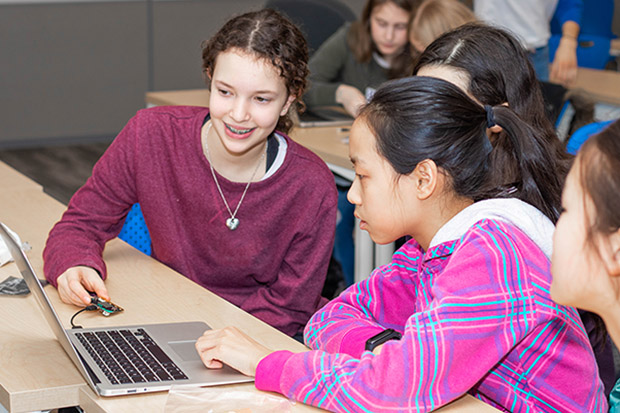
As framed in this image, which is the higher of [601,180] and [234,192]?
[601,180]

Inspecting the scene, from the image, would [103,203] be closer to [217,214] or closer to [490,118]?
[217,214]

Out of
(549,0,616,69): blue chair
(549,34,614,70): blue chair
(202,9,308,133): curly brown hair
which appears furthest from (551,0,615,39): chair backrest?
(202,9,308,133): curly brown hair

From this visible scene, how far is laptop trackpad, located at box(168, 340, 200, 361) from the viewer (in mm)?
1162

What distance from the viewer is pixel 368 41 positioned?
316 centimetres

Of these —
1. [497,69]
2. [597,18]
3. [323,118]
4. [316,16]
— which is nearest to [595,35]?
[597,18]

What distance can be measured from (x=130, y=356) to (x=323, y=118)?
1837 millimetres

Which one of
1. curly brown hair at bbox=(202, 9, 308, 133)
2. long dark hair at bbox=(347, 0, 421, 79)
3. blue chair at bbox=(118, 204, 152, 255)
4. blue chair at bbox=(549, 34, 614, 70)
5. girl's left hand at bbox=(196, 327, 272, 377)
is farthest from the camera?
blue chair at bbox=(549, 34, 614, 70)

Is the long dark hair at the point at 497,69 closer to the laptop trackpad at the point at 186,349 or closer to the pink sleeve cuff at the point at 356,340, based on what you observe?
the pink sleeve cuff at the point at 356,340

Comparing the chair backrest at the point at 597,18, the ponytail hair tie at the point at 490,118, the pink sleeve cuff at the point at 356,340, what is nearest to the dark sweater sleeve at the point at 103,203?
the pink sleeve cuff at the point at 356,340

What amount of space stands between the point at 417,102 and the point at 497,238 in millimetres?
233

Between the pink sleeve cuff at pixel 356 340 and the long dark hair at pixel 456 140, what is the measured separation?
0.24 metres

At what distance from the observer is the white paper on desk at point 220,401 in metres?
1.02

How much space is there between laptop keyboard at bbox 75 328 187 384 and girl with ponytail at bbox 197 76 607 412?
6cm

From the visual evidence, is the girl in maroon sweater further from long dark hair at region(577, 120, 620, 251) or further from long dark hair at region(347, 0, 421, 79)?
long dark hair at region(347, 0, 421, 79)
